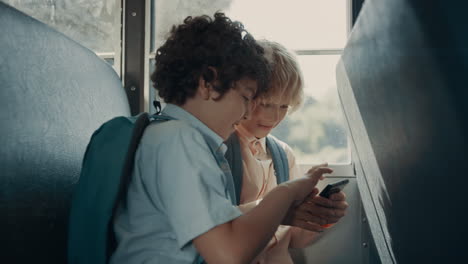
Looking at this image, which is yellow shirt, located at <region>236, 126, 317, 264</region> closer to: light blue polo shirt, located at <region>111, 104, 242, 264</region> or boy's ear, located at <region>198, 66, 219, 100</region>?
boy's ear, located at <region>198, 66, 219, 100</region>

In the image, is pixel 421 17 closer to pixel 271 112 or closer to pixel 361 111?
pixel 361 111

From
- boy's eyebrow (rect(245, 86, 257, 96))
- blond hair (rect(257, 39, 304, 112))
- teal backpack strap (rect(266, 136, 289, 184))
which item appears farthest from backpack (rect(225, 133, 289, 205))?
boy's eyebrow (rect(245, 86, 257, 96))

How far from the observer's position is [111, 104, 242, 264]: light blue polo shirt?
88 centimetres

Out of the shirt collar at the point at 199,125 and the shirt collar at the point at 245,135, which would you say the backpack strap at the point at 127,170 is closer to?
the shirt collar at the point at 199,125

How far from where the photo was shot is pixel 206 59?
3.83 ft

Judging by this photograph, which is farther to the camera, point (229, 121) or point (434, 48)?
point (229, 121)

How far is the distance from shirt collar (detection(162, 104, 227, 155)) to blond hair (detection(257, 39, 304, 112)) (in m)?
0.46

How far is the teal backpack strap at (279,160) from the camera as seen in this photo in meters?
1.72

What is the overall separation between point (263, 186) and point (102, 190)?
854 millimetres

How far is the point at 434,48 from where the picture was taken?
0.68m

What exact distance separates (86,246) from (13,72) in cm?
42

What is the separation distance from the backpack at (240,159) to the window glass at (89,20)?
0.87m

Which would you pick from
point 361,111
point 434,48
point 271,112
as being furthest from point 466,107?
point 271,112

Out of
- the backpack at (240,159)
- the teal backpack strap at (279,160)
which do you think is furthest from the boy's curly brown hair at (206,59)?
the teal backpack strap at (279,160)
